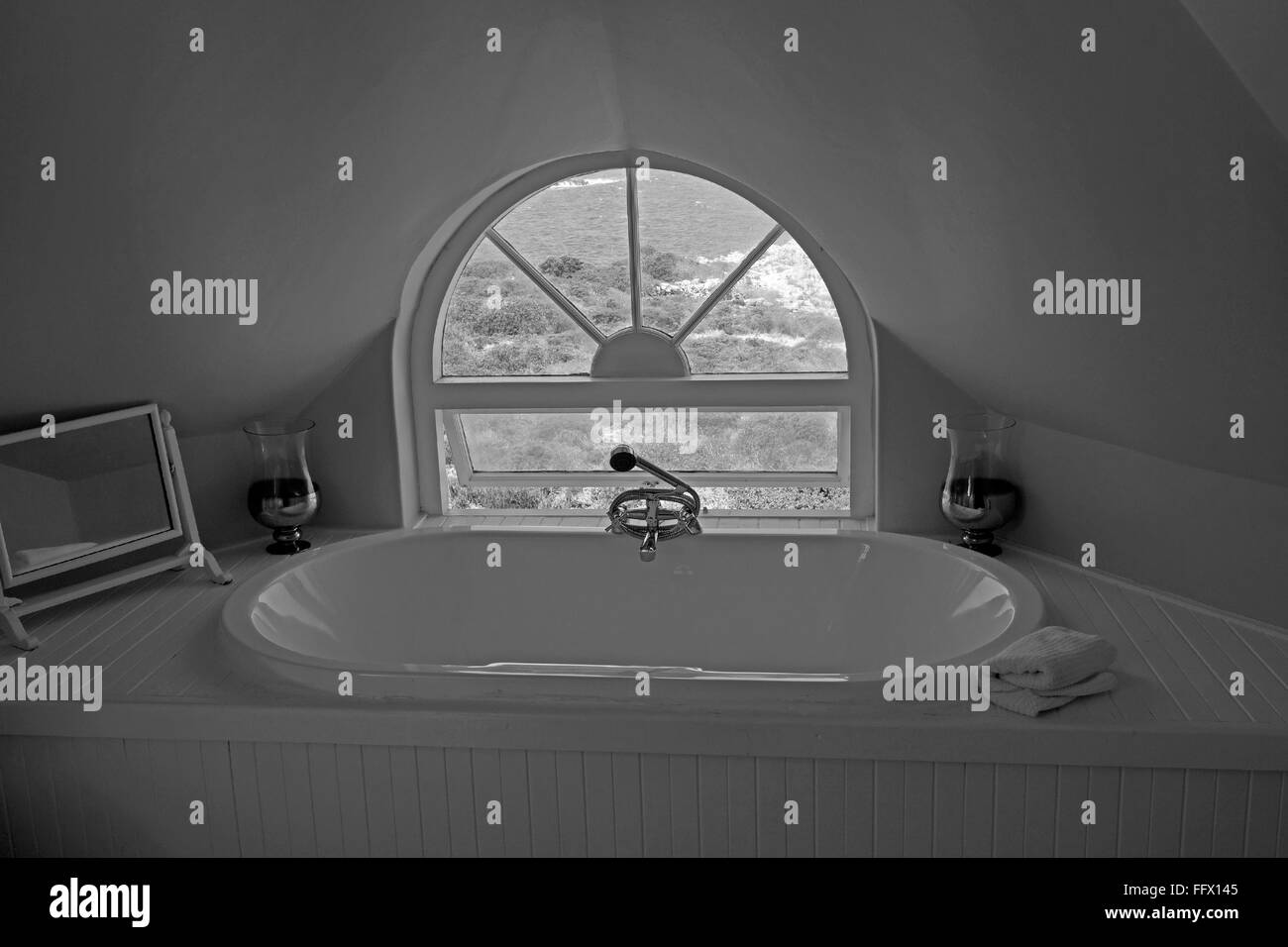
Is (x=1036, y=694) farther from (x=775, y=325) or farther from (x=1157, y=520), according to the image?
(x=775, y=325)

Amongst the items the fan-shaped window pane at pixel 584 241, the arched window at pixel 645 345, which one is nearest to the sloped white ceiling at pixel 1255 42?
the arched window at pixel 645 345

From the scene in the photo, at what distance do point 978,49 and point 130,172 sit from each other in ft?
4.78

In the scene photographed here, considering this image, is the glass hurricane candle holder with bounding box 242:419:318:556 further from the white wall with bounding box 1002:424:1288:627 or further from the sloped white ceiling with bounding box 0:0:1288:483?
the white wall with bounding box 1002:424:1288:627

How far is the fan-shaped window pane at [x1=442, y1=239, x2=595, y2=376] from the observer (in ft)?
11.5

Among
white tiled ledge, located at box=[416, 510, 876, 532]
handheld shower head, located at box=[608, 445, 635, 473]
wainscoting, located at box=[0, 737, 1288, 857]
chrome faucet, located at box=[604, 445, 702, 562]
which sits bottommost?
wainscoting, located at box=[0, 737, 1288, 857]

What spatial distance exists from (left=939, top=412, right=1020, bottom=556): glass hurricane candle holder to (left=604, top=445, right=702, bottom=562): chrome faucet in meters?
0.63

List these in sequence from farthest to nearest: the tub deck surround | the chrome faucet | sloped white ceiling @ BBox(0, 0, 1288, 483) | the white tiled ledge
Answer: the white tiled ledge
the chrome faucet
the tub deck surround
sloped white ceiling @ BBox(0, 0, 1288, 483)

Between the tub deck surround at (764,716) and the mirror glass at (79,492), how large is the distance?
36cm

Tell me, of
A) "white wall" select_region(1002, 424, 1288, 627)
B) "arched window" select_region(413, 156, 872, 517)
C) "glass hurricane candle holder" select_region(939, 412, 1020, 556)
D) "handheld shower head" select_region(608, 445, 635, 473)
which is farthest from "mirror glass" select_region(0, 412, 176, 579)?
"white wall" select_region(1002, 424, 1288, 627)

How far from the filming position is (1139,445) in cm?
261

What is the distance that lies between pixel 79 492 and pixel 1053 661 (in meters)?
2.14

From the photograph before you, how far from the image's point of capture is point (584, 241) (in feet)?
11.4
